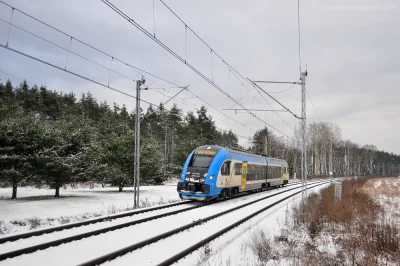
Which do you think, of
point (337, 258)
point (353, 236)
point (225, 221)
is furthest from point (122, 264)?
point (353, 236)

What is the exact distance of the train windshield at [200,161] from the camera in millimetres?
19938

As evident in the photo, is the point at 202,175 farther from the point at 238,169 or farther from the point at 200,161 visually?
the point at 238,169

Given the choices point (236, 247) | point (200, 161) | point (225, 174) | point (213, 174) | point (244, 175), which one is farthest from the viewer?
point (244, 175)

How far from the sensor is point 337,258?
8.16 meters

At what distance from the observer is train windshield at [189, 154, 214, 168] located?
19.9 meters

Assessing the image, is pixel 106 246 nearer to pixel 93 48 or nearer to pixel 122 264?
pixel 122 264

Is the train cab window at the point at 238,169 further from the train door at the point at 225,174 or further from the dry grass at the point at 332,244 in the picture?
the dry grass at the point at 332,244

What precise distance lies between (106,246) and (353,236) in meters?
7.65

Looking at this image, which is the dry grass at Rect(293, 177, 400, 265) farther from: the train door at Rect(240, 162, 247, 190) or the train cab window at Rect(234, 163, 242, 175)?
the train door at Rect(240, 162, 247, 190)

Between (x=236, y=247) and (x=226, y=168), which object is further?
(x=226, y=168)

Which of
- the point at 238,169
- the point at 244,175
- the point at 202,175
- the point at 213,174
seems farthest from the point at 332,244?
the point at 244,175

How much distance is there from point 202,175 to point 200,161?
1.23 meters

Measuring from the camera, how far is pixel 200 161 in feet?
66.4

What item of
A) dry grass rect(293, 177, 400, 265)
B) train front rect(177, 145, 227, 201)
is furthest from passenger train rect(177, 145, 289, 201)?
dry grass rect(293, 177, 400, 265)
